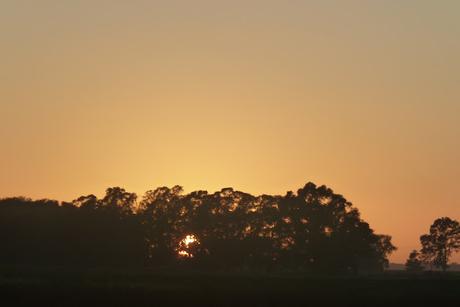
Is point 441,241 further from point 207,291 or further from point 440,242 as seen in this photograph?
point 207,291

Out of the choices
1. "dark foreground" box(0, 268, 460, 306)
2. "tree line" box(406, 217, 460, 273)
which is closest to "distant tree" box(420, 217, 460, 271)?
"tree line" box(406, 217, 460, 273)

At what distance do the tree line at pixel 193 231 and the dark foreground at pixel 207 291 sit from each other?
26464 millimetres

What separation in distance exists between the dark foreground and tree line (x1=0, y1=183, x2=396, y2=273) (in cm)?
2646

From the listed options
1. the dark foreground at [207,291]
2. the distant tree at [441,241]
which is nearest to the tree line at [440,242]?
the distant tree at [441,241]

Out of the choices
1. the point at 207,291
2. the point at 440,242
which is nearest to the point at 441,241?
the point at 440,242

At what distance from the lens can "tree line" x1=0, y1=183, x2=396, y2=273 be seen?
119312 mm

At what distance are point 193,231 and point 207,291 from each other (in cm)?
6748

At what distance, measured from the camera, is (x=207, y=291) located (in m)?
71.2

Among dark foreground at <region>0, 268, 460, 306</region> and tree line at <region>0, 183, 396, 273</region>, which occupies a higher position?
tree line at <region>0, 183, 396, 273</region>

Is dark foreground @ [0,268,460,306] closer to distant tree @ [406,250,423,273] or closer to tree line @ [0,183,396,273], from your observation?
tree line @ [0,183,396,273]

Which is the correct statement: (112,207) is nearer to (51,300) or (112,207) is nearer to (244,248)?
(244,248)

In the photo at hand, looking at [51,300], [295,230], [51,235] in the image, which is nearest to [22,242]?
[51,235]

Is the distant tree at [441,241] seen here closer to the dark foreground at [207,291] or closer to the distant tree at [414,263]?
the distant tree at [414,263]

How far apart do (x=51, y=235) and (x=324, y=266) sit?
44315 mm
